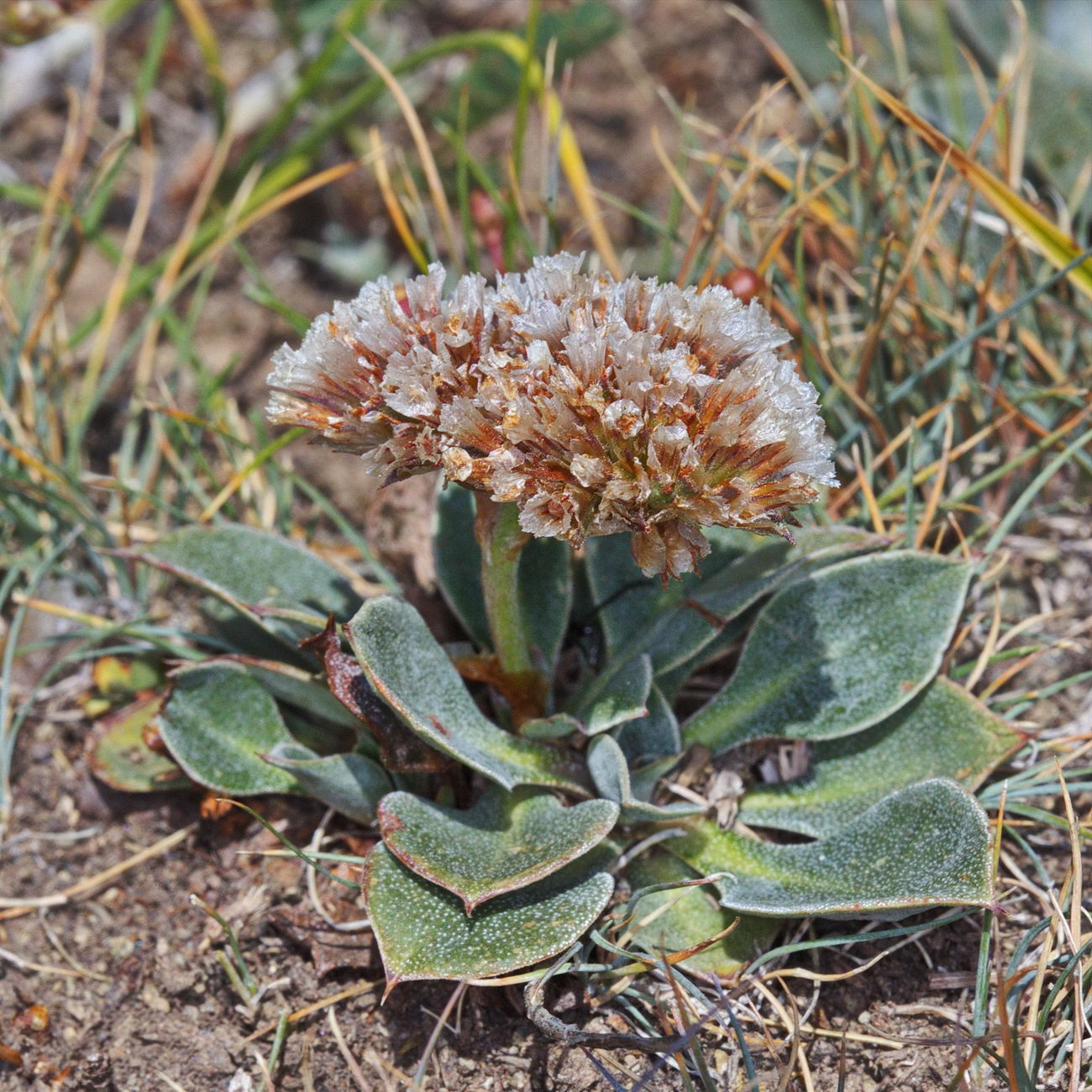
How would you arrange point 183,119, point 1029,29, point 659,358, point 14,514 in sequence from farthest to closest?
point 183,119
point 1029,29
point 14,514
point 659,358

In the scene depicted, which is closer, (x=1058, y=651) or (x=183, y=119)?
(x=1058, y=651)

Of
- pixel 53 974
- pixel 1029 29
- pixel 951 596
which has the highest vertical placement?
pixel 1029 29

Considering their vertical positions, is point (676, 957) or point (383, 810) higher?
point (383, 810)

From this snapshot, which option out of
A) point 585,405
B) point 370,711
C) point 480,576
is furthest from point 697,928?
point 585,405

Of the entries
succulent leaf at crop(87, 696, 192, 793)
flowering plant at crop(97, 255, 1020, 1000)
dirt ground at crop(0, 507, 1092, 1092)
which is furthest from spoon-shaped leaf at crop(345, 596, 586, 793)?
succulent leaf at crop(87, 696, 192, 793)

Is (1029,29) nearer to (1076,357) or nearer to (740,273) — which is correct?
(1076,357)

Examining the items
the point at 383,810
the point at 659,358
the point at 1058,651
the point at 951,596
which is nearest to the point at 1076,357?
the point at 1058,651
